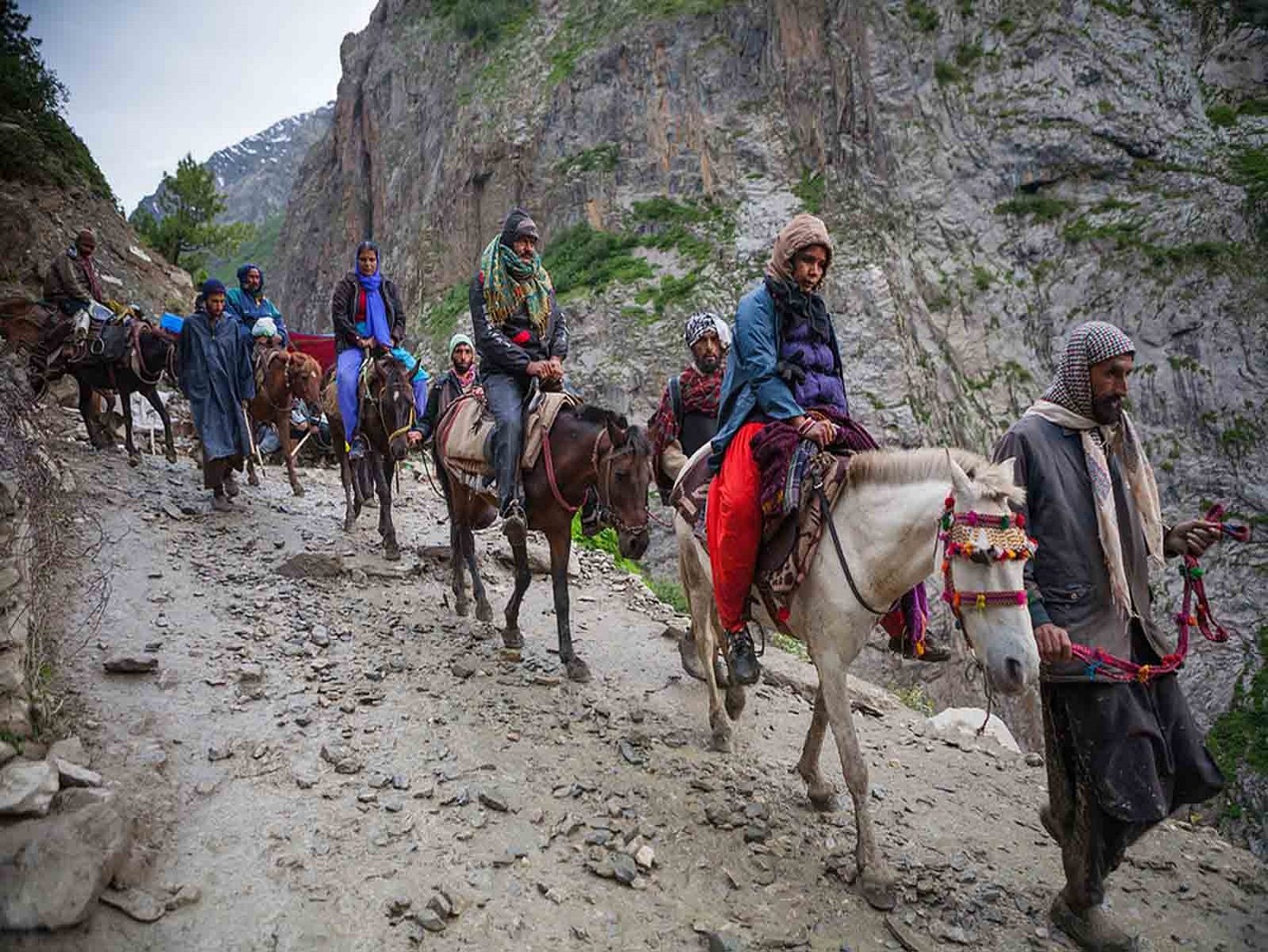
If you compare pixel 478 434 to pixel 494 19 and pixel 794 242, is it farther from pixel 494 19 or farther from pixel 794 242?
pixel 494 19

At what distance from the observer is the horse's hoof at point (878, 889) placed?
3209mm

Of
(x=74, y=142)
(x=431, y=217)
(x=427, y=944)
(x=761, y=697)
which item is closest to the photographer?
(x=427, y=944)

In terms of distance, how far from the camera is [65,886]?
245 centimetres

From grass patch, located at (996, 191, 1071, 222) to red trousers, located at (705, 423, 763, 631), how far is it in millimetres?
22573

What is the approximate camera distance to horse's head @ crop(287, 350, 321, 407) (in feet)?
31.1

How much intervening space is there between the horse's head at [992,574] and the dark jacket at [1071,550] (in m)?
0.24

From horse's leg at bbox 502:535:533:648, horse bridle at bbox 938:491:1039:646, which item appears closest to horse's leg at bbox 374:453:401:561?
horse's leg at bbox 502:535:533:648

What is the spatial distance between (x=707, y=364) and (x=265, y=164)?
123 meters

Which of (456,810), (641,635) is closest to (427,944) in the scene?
(456,810)

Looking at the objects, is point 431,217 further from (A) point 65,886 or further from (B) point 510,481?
(A) point 65,886

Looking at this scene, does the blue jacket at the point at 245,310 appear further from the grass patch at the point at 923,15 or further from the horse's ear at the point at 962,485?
the grass patch at the point at 923,15

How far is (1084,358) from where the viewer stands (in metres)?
3.12

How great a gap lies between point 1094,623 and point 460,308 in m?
26.7

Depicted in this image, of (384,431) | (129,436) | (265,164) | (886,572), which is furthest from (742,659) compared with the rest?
(265,164)
